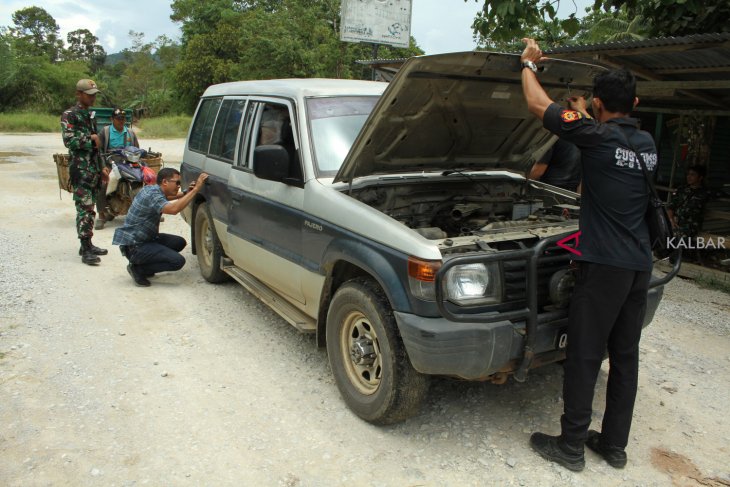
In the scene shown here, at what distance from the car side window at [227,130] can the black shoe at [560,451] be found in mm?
3467

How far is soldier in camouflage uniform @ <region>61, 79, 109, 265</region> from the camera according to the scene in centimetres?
693

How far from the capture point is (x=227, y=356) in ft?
14.9

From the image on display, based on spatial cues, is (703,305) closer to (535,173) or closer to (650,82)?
(535,173)

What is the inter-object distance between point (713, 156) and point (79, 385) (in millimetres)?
9344

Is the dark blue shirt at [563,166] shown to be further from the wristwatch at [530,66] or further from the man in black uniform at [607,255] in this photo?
the man in black uniform at [607,255]

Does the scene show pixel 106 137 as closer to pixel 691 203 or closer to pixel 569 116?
pixel 569 116

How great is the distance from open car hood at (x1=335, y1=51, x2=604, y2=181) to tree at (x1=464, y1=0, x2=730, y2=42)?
2.61 meters

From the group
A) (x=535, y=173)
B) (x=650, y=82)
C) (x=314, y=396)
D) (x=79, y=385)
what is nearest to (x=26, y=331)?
(x=79, y=385)

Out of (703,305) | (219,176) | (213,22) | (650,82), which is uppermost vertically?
(213,22)

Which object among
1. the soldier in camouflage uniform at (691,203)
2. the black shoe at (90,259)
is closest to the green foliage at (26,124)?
the black shoe at (90,259)

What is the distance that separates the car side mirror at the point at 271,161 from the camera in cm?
396

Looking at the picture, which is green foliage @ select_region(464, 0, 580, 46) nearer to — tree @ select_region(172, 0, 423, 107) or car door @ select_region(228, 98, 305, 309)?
car door @ select_region(228, 98, 305, 309)

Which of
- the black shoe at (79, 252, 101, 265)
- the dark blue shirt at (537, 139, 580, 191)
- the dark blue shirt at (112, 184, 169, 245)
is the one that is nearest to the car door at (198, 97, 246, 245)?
the dark blue shirt at (112, 184, 169, 245)

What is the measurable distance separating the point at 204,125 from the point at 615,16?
5.26 m
